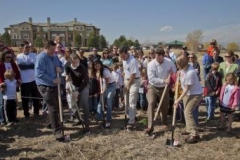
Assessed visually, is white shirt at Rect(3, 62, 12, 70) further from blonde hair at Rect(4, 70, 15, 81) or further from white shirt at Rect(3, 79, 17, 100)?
white shirt at Rect(3, 79, 17, 100)

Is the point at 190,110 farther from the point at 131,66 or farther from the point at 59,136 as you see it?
the point at 59,136

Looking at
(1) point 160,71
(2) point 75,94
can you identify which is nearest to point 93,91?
(2) point 75,94

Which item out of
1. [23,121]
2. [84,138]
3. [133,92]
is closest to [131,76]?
[133,92]

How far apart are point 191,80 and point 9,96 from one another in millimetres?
4813

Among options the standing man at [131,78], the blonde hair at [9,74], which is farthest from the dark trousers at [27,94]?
the standing man at [131,78]

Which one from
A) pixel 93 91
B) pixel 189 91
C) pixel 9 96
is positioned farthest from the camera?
pixel 93 91

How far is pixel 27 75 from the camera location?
837 cm

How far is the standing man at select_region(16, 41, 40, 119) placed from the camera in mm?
8328

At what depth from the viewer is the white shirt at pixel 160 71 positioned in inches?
264

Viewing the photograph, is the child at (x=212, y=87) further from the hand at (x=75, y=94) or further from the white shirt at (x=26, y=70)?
the white shirt at (x=26, y=70)

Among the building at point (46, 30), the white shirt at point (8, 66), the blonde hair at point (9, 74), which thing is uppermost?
the building at point (46, 30)

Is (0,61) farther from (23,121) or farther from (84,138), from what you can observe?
(84,138)

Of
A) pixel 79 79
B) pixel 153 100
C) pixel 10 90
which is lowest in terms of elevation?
pixel 153 100

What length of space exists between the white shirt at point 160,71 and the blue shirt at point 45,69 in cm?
231
